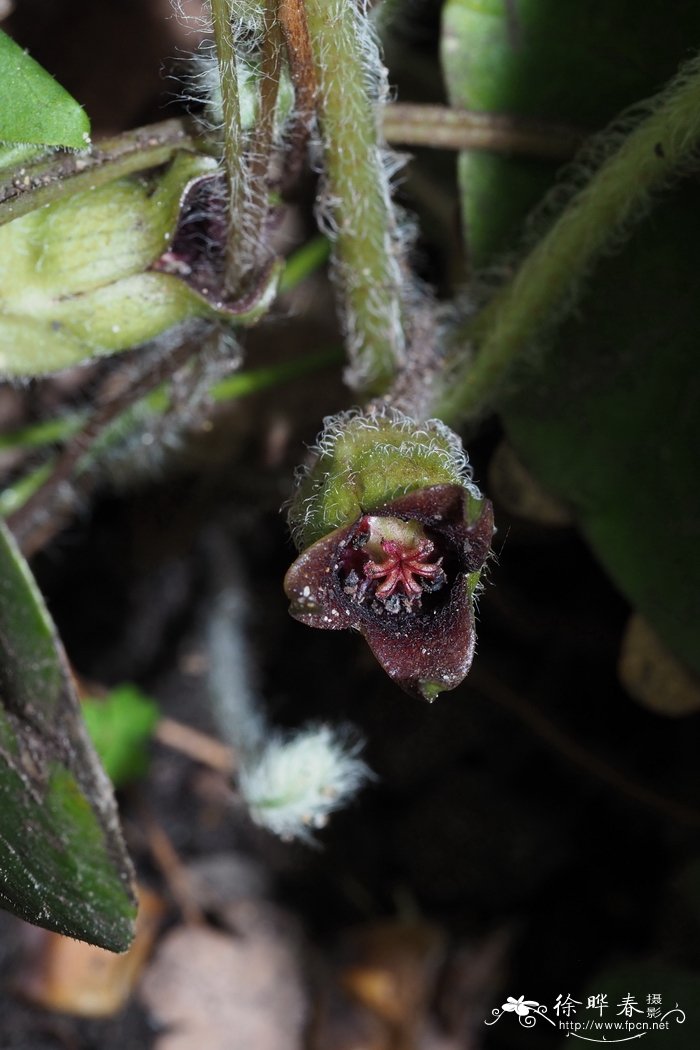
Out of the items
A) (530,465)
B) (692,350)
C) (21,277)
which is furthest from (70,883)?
(692,350)

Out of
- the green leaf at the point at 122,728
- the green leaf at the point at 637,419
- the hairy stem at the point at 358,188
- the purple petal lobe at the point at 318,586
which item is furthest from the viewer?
the green leaf at the point at 122,728

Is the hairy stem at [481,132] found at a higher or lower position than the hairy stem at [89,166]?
lower

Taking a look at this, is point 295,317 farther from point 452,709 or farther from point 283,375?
point 452,709

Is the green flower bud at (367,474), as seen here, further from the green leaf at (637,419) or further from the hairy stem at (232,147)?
the green leaf at (637,419)

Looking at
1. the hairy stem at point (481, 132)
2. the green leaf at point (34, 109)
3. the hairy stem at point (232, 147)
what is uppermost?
the green leaf at point (34, 109)

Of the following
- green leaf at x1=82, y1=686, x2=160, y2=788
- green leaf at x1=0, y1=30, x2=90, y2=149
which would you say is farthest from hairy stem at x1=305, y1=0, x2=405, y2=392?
green leaf at x1=82, y1=686, x2=160, y2=788

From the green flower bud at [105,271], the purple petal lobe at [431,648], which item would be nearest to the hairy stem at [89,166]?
the green flower bud at [105,271]

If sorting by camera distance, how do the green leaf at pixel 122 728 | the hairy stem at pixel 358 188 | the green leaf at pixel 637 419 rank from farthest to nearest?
1. the green leaf at pixel 122 728
2. the green leaf at pixel 637 419
3. the hairy stem at pixel 358 188
